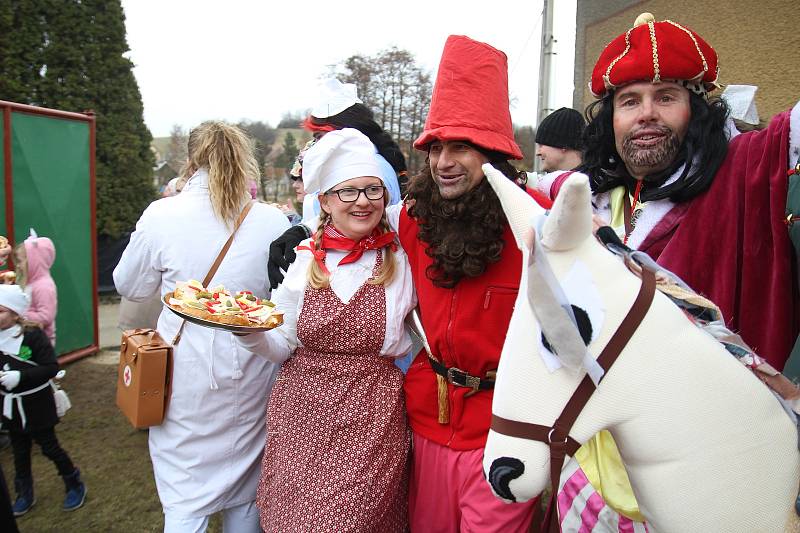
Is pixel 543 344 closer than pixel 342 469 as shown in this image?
Yes

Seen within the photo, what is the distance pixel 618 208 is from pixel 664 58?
1.60 ft

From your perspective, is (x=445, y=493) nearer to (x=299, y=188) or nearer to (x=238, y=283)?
(x=238, y=283)

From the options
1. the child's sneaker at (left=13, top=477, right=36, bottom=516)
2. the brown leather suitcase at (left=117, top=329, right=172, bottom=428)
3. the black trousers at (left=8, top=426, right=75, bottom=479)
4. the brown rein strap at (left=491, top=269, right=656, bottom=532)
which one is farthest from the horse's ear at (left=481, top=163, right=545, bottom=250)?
the child's sneaker at (left=13, top=477, right=36, bottom=516)

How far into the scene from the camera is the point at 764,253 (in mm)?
1469

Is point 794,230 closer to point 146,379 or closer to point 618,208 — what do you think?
point 618,208

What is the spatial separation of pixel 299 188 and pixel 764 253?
3683mm

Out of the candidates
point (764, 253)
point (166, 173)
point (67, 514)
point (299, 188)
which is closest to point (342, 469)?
point (764, 253)

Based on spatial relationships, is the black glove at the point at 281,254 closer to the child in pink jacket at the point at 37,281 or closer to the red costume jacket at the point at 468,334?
the red costume jacket at the point at 468,334

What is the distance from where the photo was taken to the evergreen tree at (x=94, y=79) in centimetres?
835

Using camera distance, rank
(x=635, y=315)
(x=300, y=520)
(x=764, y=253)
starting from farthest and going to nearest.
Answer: (x=300, y=520) < (x=764, y=253) < (x=635, y=315)

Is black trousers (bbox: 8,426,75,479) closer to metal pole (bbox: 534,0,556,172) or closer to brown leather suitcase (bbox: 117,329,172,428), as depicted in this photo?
brown leather suitcase (bbox: 117,329,172,428)

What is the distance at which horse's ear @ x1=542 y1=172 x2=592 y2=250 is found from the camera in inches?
37.8

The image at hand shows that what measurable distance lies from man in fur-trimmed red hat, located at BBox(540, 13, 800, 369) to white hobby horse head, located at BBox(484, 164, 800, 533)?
1.69 feet

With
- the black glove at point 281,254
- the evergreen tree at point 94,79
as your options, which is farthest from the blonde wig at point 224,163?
the evergreen tree at point 94,79
